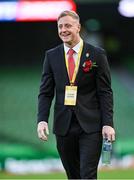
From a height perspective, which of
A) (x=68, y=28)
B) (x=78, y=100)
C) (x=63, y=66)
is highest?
(x=68, y=28)

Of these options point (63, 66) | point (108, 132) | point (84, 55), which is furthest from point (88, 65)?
point (108, 132)

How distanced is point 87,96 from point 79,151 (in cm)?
49

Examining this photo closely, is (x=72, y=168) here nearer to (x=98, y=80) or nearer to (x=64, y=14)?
(x=98, y=80)

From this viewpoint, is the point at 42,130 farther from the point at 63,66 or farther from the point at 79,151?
the point at 63,66

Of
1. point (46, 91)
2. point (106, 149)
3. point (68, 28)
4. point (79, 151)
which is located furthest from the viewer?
point (46, 91)

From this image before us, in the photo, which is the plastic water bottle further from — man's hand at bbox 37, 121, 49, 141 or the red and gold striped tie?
the red and gold striped tie

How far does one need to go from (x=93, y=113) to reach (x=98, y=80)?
30cm

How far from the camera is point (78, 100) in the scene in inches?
262

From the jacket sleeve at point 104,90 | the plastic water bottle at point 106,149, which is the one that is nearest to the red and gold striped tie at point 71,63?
the jacket sleeve at point 104,90

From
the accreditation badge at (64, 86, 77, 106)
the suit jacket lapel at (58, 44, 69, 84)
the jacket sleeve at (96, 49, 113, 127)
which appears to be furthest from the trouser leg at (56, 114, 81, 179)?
the suit jacket lapel at (58, 44, 69, 84)

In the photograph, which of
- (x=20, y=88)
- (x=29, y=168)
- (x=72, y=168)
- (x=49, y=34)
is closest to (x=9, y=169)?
(x=29, y=168)

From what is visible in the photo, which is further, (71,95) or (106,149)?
(71,95)

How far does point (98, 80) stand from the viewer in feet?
21.7

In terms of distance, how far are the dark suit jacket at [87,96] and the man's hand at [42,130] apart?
73 mm
